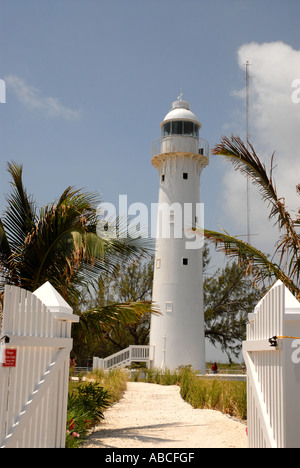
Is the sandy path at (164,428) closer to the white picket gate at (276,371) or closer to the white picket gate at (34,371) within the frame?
the white picket gate at (34,371)

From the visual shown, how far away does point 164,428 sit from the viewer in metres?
10.4

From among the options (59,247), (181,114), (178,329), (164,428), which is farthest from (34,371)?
(181,114)

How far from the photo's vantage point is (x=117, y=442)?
28.3ft

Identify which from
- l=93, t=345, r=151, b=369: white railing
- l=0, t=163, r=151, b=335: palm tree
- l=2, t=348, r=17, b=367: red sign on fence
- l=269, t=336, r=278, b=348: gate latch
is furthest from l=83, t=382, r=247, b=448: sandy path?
l=93, t=345, r=151, b=369: white railing

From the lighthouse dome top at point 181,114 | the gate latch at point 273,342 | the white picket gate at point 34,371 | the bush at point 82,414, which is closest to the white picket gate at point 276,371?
the gate latch at point 273,342

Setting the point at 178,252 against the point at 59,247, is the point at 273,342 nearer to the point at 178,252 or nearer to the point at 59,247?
the point at 59,247

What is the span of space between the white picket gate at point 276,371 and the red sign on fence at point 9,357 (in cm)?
238

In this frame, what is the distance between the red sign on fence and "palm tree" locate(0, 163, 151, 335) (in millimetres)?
3910

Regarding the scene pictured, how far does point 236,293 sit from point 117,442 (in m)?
29.3

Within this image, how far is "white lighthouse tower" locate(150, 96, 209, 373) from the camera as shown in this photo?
26.4 m

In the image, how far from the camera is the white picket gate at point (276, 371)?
14.9 ft

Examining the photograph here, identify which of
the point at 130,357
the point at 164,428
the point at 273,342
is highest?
the point at 273,342

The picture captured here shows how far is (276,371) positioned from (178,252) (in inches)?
877
